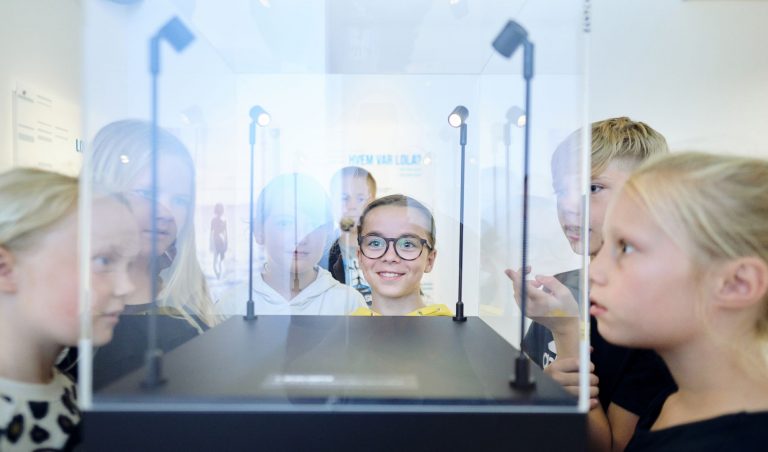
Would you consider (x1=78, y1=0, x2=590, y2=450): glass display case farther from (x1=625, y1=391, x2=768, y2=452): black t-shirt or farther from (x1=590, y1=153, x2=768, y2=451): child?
(x1=625, y1=391, x2=768, y2=452): black t-shirt

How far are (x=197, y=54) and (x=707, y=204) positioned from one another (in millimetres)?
886

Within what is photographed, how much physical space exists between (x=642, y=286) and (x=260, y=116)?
33.6 inches

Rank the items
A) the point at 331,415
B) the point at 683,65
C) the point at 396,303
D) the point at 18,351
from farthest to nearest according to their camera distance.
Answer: the point at 683,65 → the point at 396,303 → the point at 18,351 → the point at 331,415

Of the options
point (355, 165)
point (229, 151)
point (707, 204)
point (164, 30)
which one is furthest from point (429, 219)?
point (164, 30)

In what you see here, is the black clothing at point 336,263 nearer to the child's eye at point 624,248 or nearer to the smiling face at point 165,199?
the smiling face at point 165,199

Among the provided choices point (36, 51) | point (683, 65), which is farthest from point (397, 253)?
point (683, 65)

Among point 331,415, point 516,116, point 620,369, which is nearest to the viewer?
point 331,415

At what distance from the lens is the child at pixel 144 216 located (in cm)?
62

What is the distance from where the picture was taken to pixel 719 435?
65 centimetres

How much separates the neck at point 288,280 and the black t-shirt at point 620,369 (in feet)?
1.97

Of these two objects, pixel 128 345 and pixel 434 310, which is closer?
pixel 128 345

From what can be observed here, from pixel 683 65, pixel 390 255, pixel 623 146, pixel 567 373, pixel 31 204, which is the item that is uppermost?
pixel 683 65

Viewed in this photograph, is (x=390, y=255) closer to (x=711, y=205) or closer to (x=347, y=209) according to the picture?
(x=347, y=209)

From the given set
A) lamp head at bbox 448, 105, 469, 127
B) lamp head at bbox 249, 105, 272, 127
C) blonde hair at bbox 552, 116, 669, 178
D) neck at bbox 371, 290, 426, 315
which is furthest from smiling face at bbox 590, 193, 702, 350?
lamp head at bbox 249, 105, 272, 127
